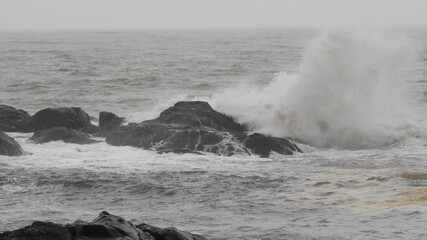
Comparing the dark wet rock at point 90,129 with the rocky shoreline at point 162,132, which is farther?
the dark wet rock at point 90,129

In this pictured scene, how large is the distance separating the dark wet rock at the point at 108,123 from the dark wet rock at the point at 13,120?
2066 millimetres

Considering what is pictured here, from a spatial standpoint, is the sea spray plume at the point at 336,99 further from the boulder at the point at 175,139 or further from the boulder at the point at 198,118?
the boulder at the point at 175,139

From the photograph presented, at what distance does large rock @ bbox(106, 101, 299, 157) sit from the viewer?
17.8 m

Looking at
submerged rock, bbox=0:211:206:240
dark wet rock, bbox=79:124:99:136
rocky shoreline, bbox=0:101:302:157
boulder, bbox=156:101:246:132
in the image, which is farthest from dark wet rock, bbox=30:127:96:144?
submerged rock, bbox=0:211:206:240

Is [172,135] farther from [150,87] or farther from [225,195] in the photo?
[150,87]

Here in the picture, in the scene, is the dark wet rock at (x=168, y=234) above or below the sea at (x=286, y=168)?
above

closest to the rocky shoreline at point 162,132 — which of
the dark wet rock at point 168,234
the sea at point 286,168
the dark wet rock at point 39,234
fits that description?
the sea at point 286,168

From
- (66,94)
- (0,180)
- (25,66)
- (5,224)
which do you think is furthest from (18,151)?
(25,66)

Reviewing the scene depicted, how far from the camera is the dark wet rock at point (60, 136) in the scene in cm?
1906

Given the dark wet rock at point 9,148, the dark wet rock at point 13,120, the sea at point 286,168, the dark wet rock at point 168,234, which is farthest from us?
the dark wet rock at point 13,120

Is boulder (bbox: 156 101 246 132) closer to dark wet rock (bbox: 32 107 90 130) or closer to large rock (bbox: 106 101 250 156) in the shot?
large rock (bbox: 106 101 250 156)

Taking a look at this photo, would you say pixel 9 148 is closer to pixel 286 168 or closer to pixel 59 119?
pixel 59 119

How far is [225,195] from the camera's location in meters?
13.4

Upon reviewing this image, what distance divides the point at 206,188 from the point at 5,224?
3.98m
